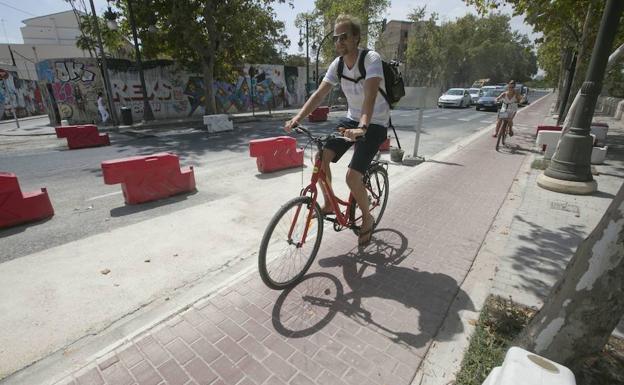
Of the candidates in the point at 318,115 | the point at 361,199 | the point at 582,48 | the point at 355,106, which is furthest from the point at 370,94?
the point at 318,115

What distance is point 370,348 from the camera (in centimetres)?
246

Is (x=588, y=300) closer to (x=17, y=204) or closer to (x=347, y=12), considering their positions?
(x=17, y=204)

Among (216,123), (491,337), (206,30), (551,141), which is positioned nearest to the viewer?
(491,337)

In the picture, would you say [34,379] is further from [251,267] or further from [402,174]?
[402,174]

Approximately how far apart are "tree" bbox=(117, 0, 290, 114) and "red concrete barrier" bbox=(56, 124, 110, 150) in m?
8.47

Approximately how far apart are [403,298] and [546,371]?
161 centimetres

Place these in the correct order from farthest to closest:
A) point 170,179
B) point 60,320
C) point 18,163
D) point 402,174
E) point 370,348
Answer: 1. point 18,163
2. point 402,174
3. point 170,179
4. point 60,320
5. point 370,348

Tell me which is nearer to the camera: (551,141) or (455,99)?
(551,141)

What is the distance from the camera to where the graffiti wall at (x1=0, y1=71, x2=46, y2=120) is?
23.9 metres

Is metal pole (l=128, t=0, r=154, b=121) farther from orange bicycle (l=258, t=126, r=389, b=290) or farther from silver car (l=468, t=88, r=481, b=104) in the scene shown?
silver car (l=468, t=88, r=481, b=104)

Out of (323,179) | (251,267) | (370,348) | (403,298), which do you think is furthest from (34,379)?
(403,298)

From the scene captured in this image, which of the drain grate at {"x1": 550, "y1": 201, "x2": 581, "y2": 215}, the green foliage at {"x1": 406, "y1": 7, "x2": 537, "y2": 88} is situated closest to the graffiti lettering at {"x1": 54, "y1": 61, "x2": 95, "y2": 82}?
the drain grate at {"x1": 550, "y1": 201, "x2": 581, "y2": 215}

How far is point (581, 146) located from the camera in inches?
231

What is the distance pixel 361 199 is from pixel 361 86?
3.78ft
